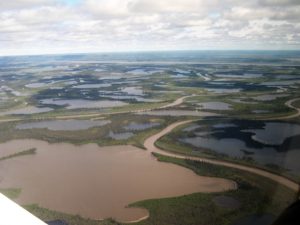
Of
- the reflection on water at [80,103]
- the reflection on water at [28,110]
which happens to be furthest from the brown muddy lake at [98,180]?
the reflection on water at [80,103]

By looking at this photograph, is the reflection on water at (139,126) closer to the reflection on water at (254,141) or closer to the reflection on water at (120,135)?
the reflection on water at (120,135)

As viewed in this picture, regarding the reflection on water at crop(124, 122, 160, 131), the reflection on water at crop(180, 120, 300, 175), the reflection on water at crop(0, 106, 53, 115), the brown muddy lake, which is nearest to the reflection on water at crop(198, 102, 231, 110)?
the reflection on water at crop(180, 120, 300, 175)

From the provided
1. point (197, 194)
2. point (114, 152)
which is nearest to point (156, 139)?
point (114, 152)

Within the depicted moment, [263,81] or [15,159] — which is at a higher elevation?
[263,81]

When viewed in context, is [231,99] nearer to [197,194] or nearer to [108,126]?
[108,126]

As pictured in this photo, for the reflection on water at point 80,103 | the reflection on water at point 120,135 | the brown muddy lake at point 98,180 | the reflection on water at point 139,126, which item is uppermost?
the reflection on water at point 80,103

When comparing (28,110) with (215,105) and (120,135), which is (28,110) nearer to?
(120,135)
